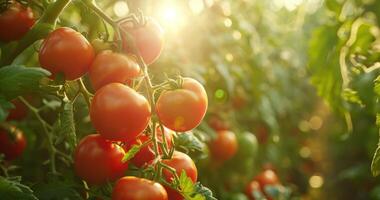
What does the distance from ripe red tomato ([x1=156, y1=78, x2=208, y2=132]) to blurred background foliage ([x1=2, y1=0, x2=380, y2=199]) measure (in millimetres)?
90

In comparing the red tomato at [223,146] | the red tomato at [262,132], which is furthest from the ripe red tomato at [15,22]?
the red tomato at [262,132]

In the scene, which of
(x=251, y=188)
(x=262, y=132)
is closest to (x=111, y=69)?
(x=251, y=188)

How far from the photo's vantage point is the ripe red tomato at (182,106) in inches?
40.6

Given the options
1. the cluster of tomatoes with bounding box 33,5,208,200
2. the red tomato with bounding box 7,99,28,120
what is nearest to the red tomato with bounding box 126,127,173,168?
the cluster of tomatoes with bounding box 33,5,208,200

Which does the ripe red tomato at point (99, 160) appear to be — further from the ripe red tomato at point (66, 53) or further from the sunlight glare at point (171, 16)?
the sunlight glare at point (171, 16)

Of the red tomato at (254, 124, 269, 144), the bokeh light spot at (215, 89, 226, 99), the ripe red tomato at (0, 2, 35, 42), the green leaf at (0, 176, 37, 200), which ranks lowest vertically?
the red tomato at (254, 124, 269, 144)

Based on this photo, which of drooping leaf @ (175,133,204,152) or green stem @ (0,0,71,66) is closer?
green stem @ (0,0,71,66)

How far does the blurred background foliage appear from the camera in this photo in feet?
5.28

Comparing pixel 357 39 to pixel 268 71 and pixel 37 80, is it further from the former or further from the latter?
pixel 268 71

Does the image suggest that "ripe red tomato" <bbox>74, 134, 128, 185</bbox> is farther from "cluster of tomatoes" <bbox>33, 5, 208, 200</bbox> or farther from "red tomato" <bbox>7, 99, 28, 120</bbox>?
"red tomato" <bbox>7, 99, 28, 120</bbox>

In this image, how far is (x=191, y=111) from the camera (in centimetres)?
106

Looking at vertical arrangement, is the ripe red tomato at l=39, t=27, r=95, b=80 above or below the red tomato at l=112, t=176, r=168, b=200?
above

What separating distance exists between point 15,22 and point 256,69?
1469mm

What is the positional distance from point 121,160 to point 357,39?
2.73 feet
